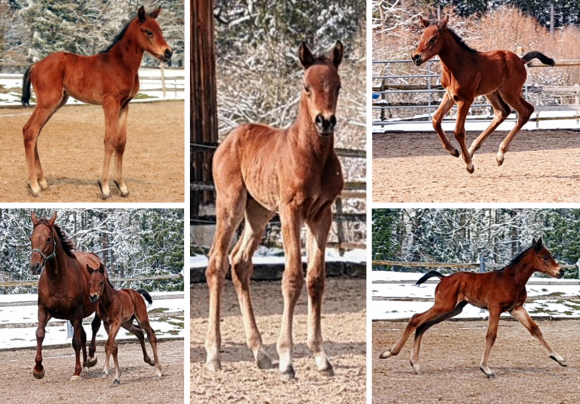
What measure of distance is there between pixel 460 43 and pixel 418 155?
907 millimetres

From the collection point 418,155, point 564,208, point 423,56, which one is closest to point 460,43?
point 423,56

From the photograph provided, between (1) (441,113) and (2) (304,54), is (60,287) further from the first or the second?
(1) (441,113)

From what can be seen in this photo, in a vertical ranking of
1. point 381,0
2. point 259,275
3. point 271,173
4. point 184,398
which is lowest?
point 184,398

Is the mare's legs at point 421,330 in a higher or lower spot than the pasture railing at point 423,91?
lower

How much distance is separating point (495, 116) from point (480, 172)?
42cm

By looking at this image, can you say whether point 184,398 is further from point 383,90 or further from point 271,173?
point 383,90

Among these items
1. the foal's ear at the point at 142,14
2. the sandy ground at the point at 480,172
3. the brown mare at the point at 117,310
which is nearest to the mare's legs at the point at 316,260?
the sandy ground at the point at 480,172

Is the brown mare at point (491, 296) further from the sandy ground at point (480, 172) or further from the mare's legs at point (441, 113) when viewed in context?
the mare's legs at point (441, 113)

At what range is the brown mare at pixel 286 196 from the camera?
6.08m

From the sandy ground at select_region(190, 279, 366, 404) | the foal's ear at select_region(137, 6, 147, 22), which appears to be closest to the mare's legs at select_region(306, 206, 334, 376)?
the sandy ground at select_region(190, 279, 366, 404)

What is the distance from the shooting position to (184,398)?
681 centimetres

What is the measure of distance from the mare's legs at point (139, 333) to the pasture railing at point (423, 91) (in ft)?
7.96

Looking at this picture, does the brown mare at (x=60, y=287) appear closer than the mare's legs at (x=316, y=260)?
No

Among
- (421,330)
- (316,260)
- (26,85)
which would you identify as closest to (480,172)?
(421,330)
